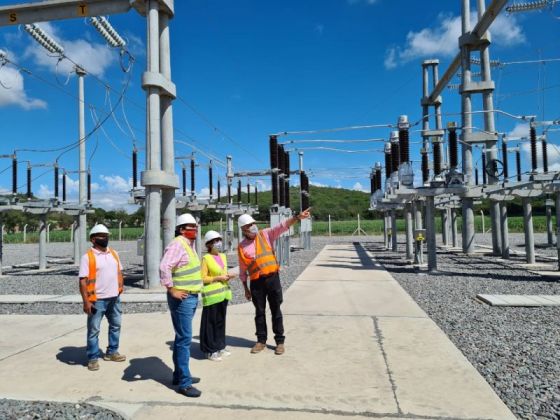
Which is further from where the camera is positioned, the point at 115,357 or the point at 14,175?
the point at 14,175

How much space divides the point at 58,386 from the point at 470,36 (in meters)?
18.4

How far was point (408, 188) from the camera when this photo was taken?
13438 millimetres

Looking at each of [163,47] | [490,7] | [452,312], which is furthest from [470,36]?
[452,312]

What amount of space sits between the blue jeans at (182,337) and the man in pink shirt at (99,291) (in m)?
1.14

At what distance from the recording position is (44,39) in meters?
13.9

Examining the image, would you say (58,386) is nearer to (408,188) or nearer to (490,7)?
(408,188)

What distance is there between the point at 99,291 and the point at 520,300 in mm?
7588

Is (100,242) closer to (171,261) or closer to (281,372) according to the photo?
(171,261)

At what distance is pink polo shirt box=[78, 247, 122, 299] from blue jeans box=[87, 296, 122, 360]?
0.10 meters

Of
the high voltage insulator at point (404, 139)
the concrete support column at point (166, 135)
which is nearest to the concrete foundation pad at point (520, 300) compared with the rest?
the high voltage insulator at point (404, 139)

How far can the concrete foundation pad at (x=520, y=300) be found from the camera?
823cm

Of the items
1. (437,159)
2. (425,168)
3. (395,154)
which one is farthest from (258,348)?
(425,168)

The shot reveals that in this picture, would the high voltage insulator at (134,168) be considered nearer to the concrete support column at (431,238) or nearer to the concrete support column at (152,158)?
the concrete support column at (152,158)

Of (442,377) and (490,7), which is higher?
(490,7)
